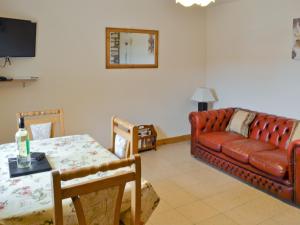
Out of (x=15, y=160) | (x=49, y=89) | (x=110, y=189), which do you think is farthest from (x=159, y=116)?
(x=110, y=189)

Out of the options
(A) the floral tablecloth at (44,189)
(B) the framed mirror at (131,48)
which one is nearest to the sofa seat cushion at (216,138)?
(B) the framed mirror at (131,48)

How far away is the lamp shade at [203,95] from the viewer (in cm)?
495

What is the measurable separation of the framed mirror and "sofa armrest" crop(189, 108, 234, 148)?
1.16 metres

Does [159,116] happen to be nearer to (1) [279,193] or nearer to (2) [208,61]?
(2) [208,61]

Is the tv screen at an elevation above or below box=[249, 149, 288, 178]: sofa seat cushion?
above

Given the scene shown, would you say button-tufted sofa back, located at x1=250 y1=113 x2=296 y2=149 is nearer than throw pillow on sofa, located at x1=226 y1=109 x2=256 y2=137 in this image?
Yes

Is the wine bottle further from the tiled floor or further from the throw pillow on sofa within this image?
the throw pillow on sofa

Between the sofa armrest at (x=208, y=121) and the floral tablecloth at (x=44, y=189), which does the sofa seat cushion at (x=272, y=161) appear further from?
the floral tablecloth at (x=44, y=189)

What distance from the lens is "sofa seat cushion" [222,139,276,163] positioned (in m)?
3.52

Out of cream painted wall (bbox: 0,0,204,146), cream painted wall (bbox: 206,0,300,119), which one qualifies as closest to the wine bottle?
cream painted wall (bbox: 0,0,204,146)

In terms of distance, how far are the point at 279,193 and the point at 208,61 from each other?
2908 millimetres

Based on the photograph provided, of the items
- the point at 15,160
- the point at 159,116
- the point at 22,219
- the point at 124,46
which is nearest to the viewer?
the point at 22,219

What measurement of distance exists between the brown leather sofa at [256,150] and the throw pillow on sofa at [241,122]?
69 millimetres

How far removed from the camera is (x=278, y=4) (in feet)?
13.1
